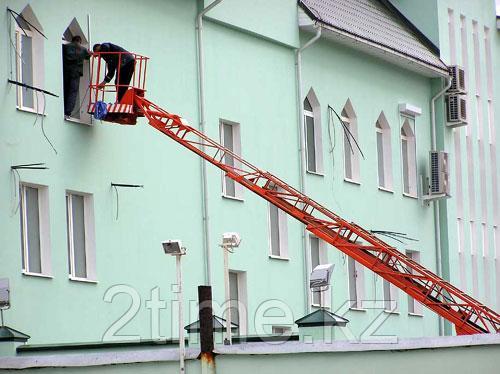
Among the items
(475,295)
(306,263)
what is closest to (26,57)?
(306,263)

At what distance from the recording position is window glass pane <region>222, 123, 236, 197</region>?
33.8m

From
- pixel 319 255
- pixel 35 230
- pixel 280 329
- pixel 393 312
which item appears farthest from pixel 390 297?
pixel 35 230

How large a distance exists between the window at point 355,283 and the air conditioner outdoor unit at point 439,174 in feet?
13.0

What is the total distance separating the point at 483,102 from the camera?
4581cm

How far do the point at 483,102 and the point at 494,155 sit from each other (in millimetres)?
1558

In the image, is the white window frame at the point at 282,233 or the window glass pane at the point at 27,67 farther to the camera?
the white window frame at the point at 282,233

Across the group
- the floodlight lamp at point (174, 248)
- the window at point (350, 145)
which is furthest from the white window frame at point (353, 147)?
the floodlight lamp at point (174, 248)

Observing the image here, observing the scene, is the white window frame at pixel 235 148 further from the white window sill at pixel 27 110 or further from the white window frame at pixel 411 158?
the white window frame at pixel 411 158

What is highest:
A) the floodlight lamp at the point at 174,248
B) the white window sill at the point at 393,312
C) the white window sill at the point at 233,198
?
the white window sill at the point at 233,198

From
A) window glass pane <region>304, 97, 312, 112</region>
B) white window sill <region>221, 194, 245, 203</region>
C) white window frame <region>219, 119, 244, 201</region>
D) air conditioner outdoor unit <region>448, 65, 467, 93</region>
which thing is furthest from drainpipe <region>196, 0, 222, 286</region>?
air conditioner outdoor unit <region>448, 65, 467, 93</region>

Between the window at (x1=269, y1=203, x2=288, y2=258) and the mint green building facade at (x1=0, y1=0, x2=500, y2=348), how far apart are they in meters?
0.06

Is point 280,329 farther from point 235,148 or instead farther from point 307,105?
point 307,105

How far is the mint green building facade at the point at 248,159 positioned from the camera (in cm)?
2828

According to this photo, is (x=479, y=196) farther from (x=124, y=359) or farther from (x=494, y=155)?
(x=124, y=359)
